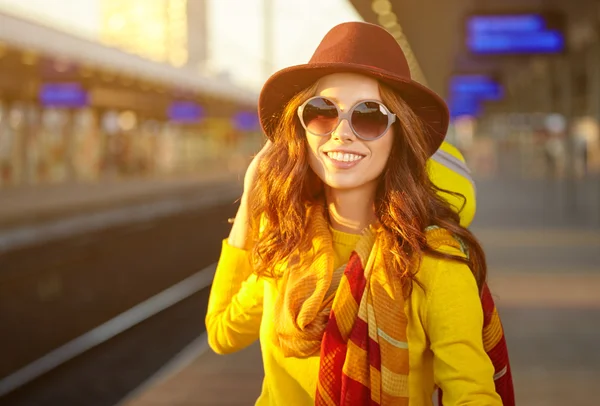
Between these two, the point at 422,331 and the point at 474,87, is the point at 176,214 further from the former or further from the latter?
the point at 422,331

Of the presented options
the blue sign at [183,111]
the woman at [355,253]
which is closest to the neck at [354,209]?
the woman at [355,253]

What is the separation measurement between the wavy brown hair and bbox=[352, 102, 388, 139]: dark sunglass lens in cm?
4

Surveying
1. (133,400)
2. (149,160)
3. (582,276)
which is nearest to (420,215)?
(133,400)

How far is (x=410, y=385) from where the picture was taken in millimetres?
1762

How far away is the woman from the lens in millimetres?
1688

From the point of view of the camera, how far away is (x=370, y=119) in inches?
71.2

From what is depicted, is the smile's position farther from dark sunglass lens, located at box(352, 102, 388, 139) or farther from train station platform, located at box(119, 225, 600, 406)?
train station platform, located at box(119, 225, 600, 406)

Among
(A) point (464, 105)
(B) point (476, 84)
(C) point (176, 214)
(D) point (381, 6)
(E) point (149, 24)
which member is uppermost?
(E) point (149, 24)

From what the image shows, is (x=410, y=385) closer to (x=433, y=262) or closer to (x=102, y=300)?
(x=433, y=262)

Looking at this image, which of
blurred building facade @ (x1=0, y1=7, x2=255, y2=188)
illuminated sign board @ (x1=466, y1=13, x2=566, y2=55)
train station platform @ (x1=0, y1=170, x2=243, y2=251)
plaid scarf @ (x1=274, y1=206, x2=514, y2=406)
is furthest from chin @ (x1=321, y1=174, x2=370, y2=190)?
blurred building facade @ (x1=0, y1=7, x2=255, y2=188)

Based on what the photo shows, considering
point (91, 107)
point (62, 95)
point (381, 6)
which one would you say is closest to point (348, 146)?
point (381, 6)

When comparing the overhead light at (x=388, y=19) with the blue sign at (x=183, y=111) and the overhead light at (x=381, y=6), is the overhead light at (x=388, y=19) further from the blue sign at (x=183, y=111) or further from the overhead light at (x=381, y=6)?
the blue sign at (x=183, y=111)

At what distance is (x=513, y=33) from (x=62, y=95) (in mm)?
20434

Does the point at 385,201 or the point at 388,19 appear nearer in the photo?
the point at 385,201
